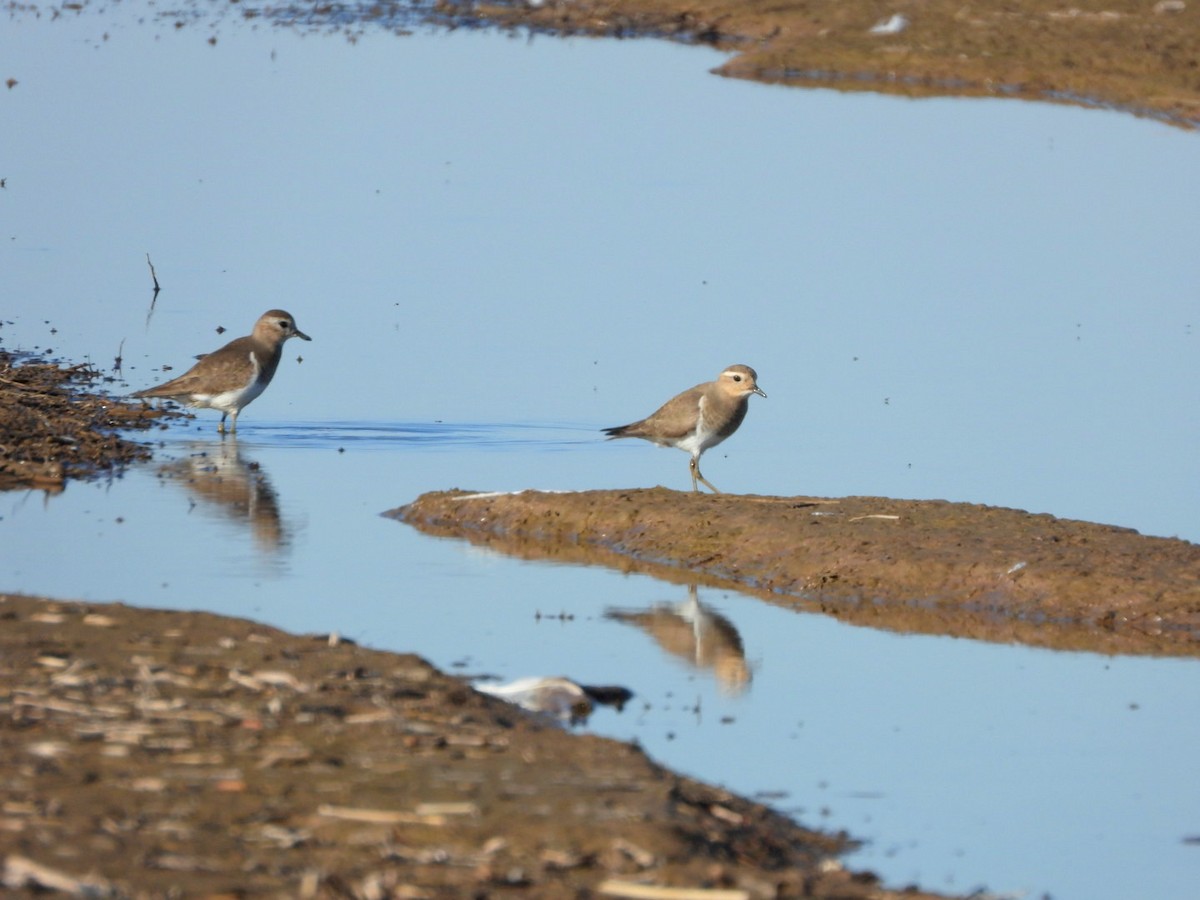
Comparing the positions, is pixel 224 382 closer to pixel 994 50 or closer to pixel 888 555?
pixel 888 555

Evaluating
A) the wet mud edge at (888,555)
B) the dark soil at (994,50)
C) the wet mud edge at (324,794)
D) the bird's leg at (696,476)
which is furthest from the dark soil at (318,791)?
the dark soil at (994,50)

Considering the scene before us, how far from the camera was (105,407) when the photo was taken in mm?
19156

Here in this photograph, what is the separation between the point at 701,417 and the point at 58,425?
210 inches

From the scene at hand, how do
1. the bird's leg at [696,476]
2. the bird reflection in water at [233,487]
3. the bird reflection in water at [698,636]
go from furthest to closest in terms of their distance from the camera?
the bird's leg at [696,476]
the bird reflection in water at [233,487]
the bird reflection in water at [698,636]

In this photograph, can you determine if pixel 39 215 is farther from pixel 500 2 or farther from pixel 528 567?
pixel 500 2

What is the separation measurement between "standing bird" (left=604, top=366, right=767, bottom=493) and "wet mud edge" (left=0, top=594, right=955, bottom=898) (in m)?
7.41

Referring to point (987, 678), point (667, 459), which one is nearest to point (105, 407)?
point (667, 459)

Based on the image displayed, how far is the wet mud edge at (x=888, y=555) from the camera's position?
14.0m

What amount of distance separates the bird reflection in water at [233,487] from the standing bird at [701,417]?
10.7 ft

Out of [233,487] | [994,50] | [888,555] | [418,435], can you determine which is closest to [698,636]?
[888,555]

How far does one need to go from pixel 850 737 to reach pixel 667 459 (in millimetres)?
8619

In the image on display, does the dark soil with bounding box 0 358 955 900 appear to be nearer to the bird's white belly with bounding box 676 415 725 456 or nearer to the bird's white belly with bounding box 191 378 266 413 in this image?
the bird's white belly with bounding box 676 415 725 456

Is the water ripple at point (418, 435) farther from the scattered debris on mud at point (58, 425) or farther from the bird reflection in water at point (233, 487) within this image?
the scattered debris on mud at point (58, 425)

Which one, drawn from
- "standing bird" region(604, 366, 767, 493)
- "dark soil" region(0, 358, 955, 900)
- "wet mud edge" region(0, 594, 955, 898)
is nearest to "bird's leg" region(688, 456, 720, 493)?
"standing bird" region(604, 366, 767, 493)
